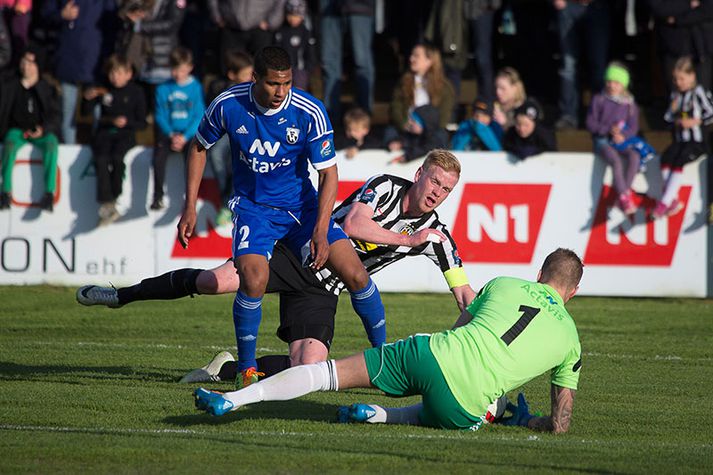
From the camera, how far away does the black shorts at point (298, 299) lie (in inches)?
355

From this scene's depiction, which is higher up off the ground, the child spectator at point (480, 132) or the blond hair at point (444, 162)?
the child spectator at point (480, 132)

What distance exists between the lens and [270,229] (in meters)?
8.64

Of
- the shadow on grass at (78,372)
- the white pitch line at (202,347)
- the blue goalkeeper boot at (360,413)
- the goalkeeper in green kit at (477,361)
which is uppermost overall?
the goalkeeper in green kit at (477,361)

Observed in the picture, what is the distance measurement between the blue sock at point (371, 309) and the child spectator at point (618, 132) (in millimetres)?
6397

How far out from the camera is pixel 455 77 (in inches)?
675

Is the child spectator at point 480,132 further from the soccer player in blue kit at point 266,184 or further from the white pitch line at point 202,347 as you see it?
the soccer player in blue kit at point 266,184

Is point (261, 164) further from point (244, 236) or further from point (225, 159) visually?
point (225, 159)

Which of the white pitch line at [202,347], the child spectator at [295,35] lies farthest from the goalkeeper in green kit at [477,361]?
the child spectator at [295,35]

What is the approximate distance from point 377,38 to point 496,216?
19.9ft

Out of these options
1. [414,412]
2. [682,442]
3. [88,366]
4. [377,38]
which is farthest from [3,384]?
[377,38]

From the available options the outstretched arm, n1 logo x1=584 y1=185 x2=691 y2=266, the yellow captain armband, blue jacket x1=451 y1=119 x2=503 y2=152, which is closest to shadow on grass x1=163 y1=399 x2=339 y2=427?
the yellow captain armband

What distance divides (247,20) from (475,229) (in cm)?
441

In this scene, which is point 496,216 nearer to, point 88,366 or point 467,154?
point 467,154

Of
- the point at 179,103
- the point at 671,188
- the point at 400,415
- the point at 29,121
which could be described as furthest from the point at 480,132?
the point at 400,415
